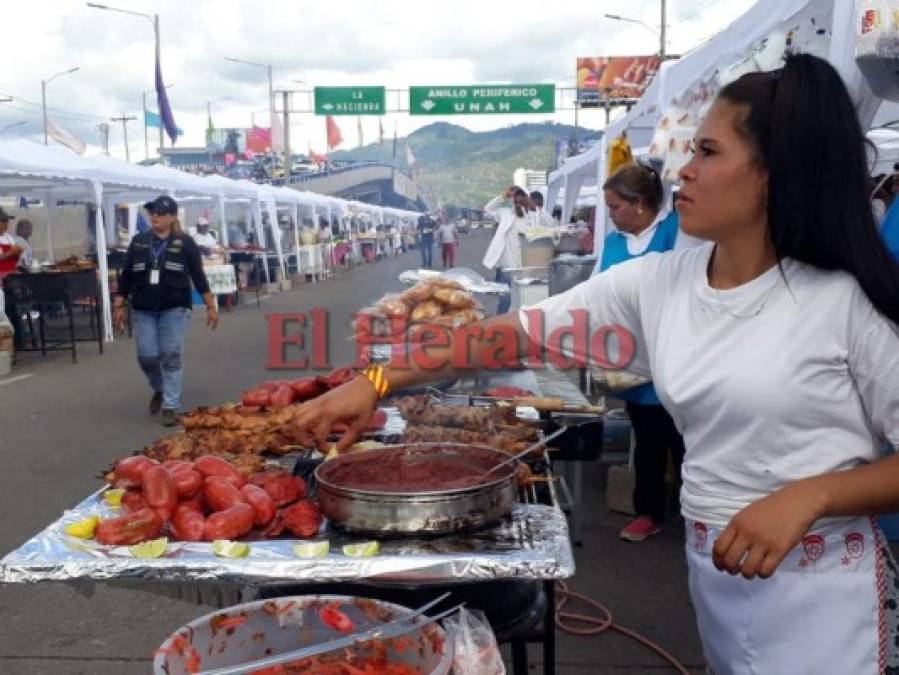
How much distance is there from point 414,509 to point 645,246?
303 cm

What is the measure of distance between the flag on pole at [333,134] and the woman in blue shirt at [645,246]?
173 ft

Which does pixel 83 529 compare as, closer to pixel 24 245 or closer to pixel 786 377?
pixel 786 377

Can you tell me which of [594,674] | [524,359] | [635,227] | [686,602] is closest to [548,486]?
[524,359]

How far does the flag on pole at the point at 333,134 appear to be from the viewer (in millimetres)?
55750

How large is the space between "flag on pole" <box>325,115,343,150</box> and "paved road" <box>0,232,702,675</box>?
46.7 m

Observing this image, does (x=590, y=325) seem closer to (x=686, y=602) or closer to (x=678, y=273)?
(x=678, y=273)

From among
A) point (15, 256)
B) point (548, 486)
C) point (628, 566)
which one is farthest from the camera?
point (15, 256)

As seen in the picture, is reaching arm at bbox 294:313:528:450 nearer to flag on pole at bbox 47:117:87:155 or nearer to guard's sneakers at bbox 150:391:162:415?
guard's sneakers at bbox 150:391:162:415

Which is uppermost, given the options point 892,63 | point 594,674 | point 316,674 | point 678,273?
point 892,63

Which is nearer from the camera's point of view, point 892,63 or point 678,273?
point 678,273

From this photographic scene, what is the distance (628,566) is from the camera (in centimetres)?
462

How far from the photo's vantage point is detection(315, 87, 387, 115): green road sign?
3048 cm

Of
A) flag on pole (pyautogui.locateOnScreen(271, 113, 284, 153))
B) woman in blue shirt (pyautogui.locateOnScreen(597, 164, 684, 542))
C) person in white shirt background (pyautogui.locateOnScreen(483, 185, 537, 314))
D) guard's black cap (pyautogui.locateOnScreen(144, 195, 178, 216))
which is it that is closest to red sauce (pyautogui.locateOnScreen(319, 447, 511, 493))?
woman in blue shirt (pyautogui.locateOnScreen(597, 164, 684, 542))

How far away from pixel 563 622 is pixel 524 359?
229 cm
